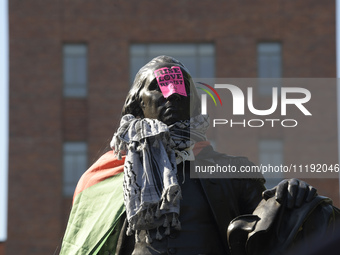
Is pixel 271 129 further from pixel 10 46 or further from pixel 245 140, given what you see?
pixel 10 46

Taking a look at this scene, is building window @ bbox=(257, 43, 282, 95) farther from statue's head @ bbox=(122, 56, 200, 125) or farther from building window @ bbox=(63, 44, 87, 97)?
statue's head @ bbox=(122, 56, 200, 125)

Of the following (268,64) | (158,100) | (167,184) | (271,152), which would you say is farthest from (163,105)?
(268,64)

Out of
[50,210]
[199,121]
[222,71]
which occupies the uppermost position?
[222,71]

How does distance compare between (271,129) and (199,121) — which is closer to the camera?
(199,121)

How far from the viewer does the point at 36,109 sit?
91.5ft

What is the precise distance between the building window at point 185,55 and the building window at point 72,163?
2747 millimetres

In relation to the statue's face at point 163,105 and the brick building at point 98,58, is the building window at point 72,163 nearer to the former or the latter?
the brick building at point 98,58

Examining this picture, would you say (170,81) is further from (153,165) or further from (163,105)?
(153,165)

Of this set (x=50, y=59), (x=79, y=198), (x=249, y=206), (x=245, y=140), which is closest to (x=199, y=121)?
(x=249, y=206)

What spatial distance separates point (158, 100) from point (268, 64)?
23.0 m

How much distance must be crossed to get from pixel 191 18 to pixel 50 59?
455 centimetres

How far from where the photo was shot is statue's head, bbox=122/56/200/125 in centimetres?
504

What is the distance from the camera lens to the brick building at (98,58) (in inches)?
1080

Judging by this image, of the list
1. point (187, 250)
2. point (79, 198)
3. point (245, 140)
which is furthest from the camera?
point (245, 140)
